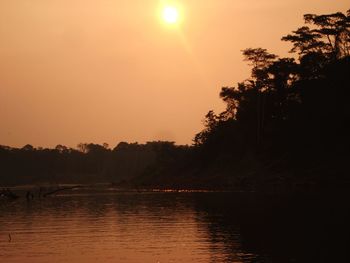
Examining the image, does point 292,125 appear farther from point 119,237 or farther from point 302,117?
point 119,237

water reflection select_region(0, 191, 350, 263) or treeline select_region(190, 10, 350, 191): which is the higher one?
treeline select_region(190, 10, 350, 191)

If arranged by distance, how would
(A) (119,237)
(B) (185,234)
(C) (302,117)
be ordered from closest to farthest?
(A) (119,237) → (B) (185,234) → (C) (302,117)

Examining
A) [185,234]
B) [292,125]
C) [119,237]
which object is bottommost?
[119,237]

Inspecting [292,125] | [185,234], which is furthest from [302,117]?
[185,234]

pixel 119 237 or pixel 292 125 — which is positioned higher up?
pixel 292 125

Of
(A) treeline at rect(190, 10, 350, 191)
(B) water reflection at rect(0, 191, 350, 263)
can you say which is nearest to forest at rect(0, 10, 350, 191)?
(A) treeline at rect(190, 10, 350, 191)

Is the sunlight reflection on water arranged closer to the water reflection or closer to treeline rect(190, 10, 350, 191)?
the water reflection

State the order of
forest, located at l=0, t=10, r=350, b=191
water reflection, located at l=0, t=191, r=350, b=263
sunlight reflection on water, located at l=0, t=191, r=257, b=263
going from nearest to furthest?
water reflection, located at l=0, t=191, r=350, b=263, sunlight reflection on water, located at l=0, t=191, r=257, b=263, forest, located at l=0, t=10, r=350, b=191

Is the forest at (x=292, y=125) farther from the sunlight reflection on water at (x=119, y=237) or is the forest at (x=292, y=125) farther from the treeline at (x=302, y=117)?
the sunlight reflection on water at (x=119, y=237)

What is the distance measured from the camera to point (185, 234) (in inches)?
1778

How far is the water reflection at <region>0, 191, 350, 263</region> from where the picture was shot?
3547 centimetres

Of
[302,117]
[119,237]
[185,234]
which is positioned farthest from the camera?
[302,117]

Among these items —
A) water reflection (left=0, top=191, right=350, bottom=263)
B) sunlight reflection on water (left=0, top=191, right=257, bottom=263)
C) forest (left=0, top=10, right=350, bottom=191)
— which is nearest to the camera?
water reflection (left=0, top=191, right=350, bottom=263)

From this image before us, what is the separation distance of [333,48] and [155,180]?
164ft
